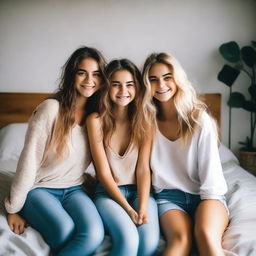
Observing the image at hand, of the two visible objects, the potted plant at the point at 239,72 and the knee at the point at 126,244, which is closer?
the knee at the point at 126,244

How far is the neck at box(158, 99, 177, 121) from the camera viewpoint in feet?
5.21

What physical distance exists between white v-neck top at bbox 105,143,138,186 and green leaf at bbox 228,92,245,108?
148 cm

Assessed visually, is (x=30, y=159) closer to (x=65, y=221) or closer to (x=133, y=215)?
(x=65, y=221)

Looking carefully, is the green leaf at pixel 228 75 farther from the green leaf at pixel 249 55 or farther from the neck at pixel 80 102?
the neck at pixel 80 102

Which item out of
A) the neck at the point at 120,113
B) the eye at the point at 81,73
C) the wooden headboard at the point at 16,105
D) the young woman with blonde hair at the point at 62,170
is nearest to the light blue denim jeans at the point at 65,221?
the young woman with blonde hair at the point at 62,170

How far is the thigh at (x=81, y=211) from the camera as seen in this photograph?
1.18 metres

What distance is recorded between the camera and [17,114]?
2707 millimetres

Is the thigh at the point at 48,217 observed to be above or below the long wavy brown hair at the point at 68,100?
below

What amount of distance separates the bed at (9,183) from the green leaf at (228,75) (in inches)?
7.4

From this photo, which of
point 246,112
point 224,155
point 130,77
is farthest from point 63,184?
point 246,112

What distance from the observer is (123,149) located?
1.53 m

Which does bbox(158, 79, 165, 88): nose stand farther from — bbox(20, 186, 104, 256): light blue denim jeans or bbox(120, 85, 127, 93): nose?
bbox(20, 186, 104, 256): light blue denim jeans

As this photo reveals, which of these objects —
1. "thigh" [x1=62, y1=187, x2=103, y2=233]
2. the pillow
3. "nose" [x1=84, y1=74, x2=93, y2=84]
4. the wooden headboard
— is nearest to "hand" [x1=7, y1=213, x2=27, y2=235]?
"thigh" [x1=62, y1=187, x2=103, y2=233]

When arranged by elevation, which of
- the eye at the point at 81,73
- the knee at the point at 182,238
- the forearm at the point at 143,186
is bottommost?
the knee at the point at 182,238
